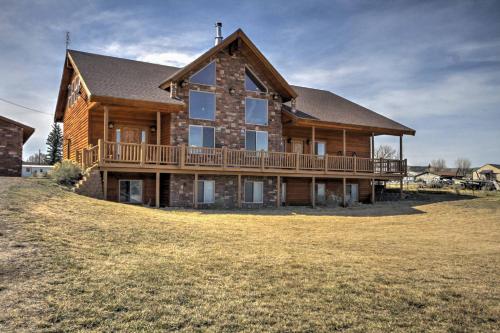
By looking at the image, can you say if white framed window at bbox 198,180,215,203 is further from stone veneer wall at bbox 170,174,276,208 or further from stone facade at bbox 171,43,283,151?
stone facade at bbox 171,43,283,151

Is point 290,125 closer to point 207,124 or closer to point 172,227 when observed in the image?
point 207,124

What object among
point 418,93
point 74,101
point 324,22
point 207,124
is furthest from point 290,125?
point 74,101

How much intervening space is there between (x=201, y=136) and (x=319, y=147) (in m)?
8.95

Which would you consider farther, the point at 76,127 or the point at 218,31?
the point at 218,31

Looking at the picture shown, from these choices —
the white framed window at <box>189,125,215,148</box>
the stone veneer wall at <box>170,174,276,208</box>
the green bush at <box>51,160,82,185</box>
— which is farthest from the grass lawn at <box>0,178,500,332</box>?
the white framed window at <box>189,125,215,148</box>

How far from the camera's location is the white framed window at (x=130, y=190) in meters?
21.0

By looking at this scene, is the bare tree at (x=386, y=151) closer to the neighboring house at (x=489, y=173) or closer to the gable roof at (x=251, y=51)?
the neighboring house at (x=489, y=173)

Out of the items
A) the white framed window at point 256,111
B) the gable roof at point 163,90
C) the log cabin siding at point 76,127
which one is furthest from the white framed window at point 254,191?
the log cabin siding at point 76,127

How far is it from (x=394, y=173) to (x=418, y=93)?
6301 mm

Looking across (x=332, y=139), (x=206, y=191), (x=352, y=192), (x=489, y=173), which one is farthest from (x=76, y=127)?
(x=489, y=173)

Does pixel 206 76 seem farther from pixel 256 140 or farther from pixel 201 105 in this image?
pixel 256 140

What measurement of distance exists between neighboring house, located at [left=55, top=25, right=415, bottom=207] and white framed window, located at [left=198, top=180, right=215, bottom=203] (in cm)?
5

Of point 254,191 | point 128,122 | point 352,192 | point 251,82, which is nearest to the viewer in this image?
point 128,122

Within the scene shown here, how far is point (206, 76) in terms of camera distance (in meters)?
22.3
